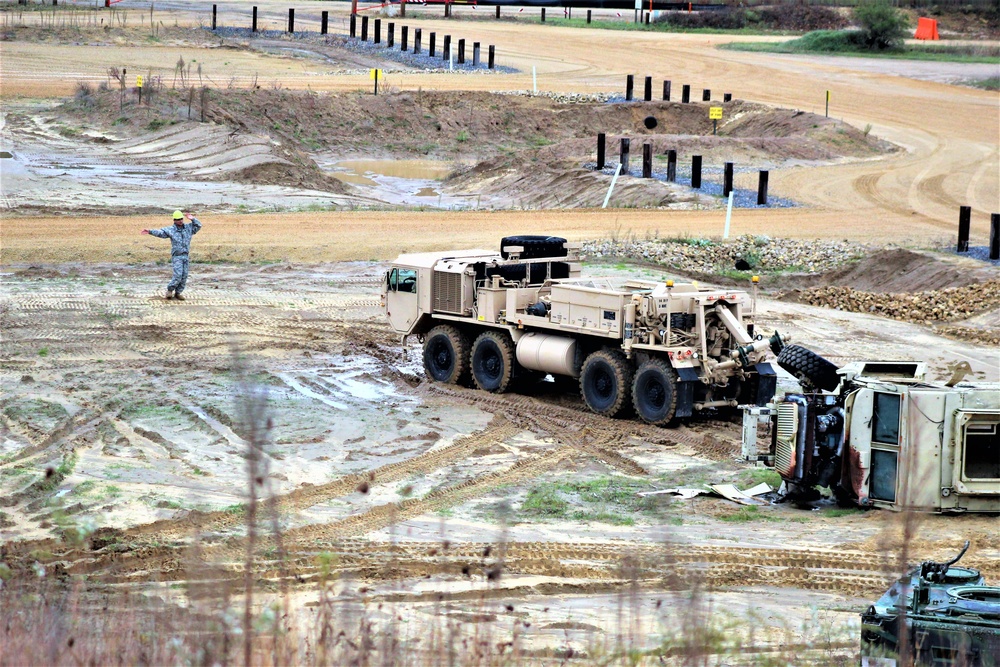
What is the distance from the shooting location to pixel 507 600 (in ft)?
37.2

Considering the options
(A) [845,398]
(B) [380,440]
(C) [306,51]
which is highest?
(C) [306,51]

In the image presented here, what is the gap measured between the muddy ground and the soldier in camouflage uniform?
30 cm

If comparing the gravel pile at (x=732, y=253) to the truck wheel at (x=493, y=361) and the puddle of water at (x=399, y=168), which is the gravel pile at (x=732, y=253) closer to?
the truck wheel at (x=493, y=361)

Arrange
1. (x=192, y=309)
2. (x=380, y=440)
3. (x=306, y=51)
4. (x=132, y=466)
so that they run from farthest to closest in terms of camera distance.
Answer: (x=306, y=51), (x=192, y=309), (x=380, y=440), (x=132, y=466)

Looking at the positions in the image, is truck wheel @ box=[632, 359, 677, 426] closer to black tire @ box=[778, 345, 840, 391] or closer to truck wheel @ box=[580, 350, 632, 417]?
truck wheel @ box=[580, 350, 632, 417]

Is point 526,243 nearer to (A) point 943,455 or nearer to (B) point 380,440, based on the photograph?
(B) point 380,440

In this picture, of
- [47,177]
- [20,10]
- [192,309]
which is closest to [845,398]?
[192,309]

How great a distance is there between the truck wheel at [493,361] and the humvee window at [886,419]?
6520 mm

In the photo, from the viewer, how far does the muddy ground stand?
458 inches

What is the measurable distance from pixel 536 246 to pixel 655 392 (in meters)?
3.39

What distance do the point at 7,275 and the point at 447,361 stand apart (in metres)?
9.88

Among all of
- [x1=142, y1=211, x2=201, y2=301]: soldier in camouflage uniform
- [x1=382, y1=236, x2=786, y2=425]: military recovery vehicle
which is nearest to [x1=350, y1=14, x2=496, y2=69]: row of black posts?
[x1=142, y1=211, x2=201, y2=301]: soldier in camouflage uniform

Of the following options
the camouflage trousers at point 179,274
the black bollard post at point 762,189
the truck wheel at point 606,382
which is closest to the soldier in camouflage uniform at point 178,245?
the camouflage trousers at point 179,274

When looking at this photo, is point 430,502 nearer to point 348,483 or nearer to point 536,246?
point 348,483
